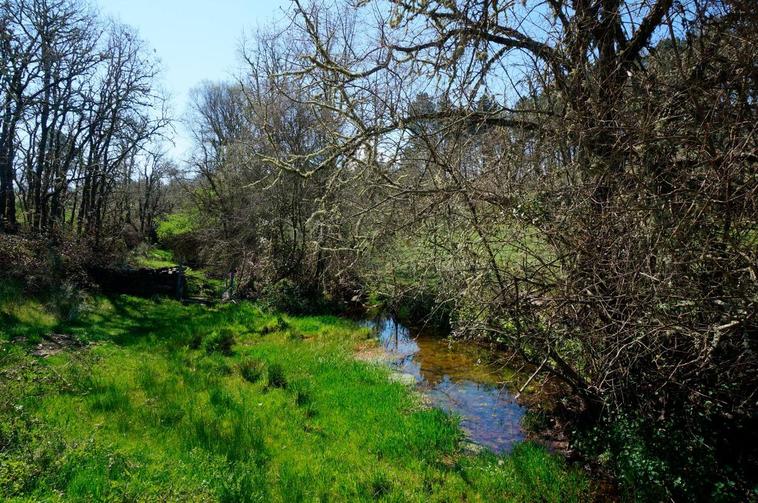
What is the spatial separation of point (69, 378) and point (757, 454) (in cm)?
811

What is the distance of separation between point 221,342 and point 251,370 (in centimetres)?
274

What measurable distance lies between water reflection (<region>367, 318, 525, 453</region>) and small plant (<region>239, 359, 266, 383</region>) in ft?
9.21

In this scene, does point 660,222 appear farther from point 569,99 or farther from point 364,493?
point 364,493

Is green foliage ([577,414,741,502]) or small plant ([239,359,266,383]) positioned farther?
small plant ([239,359,266,383])

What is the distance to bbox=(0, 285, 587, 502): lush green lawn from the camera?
414 centimetres

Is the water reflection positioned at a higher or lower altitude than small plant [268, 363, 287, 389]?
lower

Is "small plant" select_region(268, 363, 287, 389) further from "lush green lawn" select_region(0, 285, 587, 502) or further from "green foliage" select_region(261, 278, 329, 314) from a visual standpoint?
"green foliage" select_region(261, 278, 329, 314)

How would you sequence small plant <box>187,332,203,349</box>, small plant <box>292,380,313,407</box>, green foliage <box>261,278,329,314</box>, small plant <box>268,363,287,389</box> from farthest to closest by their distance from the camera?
green foliage <box>261,278,329,314</box>
small plant <box>187,332,203,349</box>
small plant <box>268,363,287,389</box>
small plant <box>292,380,313,407</box>

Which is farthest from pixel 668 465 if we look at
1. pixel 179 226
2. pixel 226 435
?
pixel 179 226

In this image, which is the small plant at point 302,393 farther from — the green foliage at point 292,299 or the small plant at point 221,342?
the green foliage at point 292,299

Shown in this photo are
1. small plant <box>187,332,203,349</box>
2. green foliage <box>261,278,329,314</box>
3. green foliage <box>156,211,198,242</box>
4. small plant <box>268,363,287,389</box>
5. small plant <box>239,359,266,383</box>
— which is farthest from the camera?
green foliage <box>156,211,198,242</box>

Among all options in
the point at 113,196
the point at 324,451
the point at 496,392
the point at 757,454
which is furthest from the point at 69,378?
the point at 113,196

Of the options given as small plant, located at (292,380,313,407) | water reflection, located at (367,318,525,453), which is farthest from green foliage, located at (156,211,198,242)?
small plant, located at (292,380,313,407)

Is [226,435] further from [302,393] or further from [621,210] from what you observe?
[621,210]
